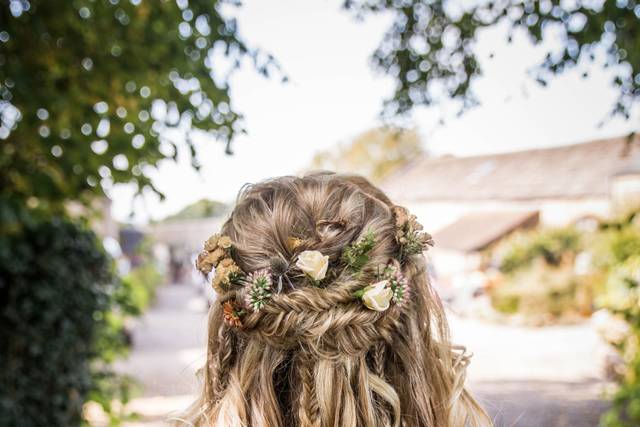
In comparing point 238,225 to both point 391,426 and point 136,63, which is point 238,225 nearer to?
point 391,426

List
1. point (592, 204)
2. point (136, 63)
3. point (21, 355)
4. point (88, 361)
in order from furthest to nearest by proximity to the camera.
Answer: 1. point (592, 204)
2. point (88, 361)
3. point (21, 355)
4. point (136, 63)

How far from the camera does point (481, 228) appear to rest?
977 inches

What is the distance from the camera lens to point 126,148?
9.09ft

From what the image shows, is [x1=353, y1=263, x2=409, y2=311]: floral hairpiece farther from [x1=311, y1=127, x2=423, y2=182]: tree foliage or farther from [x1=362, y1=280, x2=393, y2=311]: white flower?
[x1=311, y1=127, x2=423, y2=182]: tree foliage

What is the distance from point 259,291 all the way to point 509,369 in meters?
10.2

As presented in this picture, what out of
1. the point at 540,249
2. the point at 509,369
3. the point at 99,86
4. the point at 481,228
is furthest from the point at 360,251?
the point at 481,228

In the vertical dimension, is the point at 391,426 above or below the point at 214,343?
below

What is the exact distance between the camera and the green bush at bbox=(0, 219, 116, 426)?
4.00 metres

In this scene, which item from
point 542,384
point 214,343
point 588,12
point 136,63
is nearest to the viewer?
point 214,343

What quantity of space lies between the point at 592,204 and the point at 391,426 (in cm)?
2332

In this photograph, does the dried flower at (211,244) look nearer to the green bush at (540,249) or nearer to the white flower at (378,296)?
the white flower at (378,296)

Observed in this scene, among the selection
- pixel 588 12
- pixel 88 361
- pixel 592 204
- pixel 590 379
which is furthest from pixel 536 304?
pixel 588 12

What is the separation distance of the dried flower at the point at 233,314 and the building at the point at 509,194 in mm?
19369

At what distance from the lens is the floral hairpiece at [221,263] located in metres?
1.47
